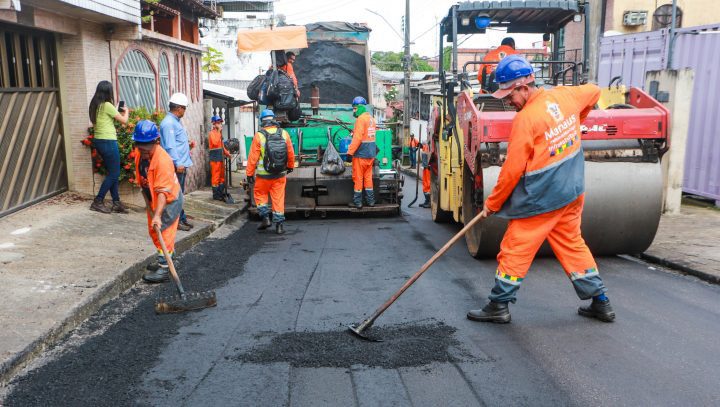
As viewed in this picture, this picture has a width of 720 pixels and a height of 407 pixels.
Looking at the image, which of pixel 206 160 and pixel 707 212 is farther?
pixel 206 160

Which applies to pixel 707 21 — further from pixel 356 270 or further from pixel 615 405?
pixel 615 405

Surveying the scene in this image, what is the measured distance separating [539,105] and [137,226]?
218 inches

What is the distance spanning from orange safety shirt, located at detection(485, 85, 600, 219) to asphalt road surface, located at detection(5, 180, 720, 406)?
0.87 m

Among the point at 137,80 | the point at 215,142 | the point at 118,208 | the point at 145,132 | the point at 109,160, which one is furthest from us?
the point at 215,142

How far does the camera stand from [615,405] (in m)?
3.25

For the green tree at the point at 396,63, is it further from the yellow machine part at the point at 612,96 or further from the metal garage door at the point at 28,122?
the yellow machine part at the point at 612,96

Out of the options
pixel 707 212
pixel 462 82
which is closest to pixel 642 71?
pixel 707 212

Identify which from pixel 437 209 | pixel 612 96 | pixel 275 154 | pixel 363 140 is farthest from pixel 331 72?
pixel 612 96

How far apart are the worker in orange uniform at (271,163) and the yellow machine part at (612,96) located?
390 centimetres

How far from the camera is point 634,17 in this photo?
1841 centimetres

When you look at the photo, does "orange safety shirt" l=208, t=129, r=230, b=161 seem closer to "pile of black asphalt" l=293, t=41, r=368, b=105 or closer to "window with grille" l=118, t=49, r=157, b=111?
"window with grille" l=118, t=49, r=157, b=111

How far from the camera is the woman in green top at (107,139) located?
329 inches

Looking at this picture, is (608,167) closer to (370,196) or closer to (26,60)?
(370,196)

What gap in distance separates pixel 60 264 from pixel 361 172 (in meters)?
4.97
